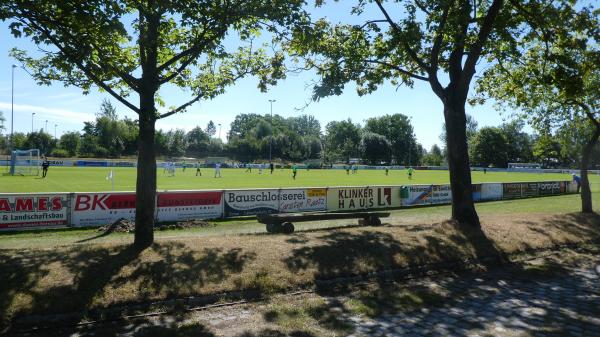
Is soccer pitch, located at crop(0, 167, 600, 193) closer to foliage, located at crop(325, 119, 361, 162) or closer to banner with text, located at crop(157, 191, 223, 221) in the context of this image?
banner with text, located at crop(157, 191, 223, 221)

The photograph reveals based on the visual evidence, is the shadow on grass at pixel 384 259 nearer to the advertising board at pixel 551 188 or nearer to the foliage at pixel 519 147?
the advertising board at pixel 551 188

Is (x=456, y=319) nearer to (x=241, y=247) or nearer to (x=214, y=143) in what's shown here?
(x=241, y=247)

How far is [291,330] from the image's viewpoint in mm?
6312

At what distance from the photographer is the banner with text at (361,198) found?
23188mm

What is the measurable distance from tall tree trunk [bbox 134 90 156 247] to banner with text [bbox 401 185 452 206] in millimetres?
19233

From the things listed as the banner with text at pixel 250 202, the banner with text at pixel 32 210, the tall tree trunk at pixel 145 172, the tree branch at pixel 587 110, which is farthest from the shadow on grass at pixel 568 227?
the banner with text at pixel 32 210

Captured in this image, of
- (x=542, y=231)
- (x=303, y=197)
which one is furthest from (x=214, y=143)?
(x=542, y=231)

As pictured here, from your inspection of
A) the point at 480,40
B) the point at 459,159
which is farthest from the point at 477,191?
the point at 480,40

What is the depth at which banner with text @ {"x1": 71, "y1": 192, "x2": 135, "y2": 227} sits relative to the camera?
16562mm

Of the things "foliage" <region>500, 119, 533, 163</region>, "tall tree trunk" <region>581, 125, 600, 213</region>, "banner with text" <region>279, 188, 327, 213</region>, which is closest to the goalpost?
"banner with text" <region>279, 188, 327, 213</region>

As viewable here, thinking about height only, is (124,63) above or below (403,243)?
above

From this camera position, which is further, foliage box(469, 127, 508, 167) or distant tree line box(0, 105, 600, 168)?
foliage box(469, 127, 508, 167)

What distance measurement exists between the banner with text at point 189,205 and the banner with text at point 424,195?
38.9 feet

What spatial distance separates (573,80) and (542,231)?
15.8ft
